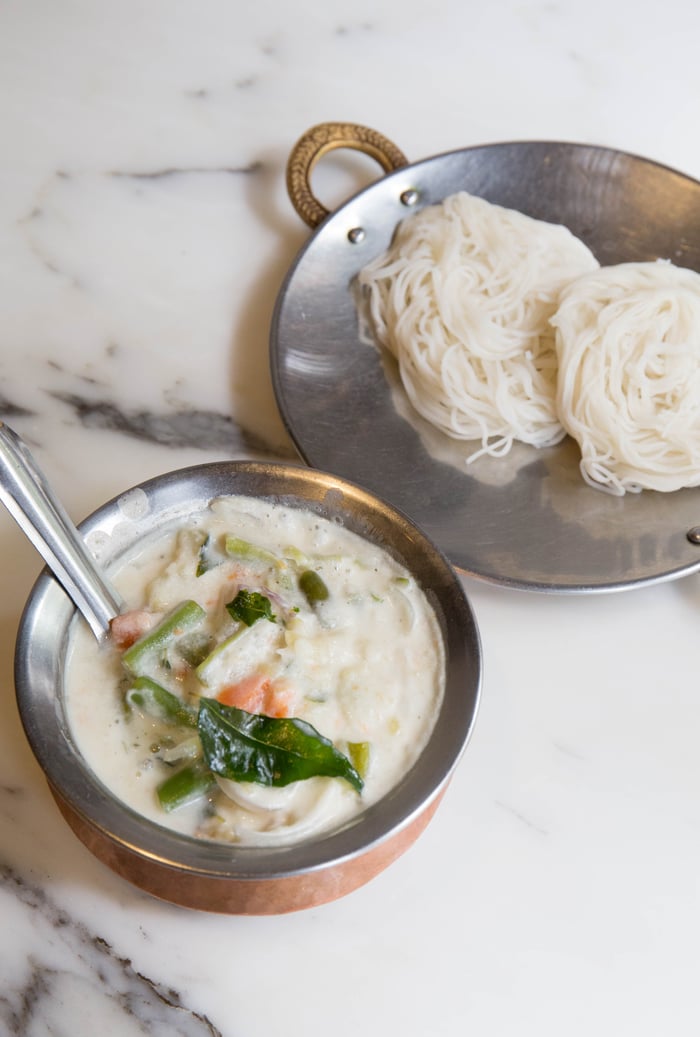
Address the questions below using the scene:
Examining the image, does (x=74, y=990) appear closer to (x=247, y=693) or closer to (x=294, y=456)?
(x=247, y=693)

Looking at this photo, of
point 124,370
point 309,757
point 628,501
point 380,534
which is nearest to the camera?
point 309,757

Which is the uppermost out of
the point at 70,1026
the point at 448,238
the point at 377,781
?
the point at 448,238

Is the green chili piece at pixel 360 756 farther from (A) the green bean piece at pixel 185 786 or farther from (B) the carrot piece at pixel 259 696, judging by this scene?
(A) the green bean piece at pixel 185 786

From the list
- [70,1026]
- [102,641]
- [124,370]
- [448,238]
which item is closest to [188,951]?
[70,1026]

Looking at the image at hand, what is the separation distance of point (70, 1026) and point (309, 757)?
27.2 inches

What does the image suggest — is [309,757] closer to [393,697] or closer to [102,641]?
[393,697]

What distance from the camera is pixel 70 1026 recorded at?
204 centimetres

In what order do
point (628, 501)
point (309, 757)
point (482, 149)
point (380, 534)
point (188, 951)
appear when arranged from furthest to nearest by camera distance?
point (482, 149) → point (628, 501) → point (380, 534) → point (188, 951) → point (309, 757)

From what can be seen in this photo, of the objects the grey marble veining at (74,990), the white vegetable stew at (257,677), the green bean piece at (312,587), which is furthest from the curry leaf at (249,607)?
the grey marble veining at (74,990)

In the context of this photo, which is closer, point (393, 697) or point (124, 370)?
point (393, 697)

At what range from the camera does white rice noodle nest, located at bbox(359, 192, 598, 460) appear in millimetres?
3047

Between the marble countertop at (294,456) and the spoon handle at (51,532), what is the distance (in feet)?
1.30

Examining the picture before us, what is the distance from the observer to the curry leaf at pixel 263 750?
1962 mm

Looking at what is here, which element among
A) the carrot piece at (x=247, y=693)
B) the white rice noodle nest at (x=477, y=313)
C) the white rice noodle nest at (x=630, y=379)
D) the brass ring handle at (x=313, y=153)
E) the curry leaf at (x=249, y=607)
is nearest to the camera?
the carrot piece at (x=247, y=693)
